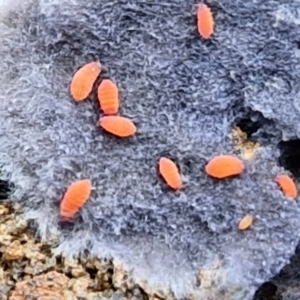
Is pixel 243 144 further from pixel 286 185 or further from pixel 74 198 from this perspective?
pixel 74 198

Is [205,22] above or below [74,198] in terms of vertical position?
above

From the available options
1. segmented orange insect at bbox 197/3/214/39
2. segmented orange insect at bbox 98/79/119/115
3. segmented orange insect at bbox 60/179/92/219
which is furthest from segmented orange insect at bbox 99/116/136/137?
segmented orange insect at bbox 197/3/214/39

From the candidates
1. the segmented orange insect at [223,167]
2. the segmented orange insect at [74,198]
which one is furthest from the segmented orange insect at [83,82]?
the segmented orange insect at [223,167]

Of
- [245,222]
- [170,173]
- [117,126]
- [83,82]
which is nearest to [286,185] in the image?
[245,222]

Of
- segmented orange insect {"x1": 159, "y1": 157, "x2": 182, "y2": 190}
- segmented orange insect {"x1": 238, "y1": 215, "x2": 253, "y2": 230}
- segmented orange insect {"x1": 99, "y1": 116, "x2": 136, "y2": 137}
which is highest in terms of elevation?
segmented orange insect {"x1": 99, "y1": 116, "x2": 136, "y2": 137}

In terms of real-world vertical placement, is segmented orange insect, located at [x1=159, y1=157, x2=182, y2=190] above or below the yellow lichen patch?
below

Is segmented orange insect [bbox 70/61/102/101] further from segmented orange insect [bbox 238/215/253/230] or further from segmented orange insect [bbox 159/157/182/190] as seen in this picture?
segmented orange insect [bbox 238/215/253/230]
